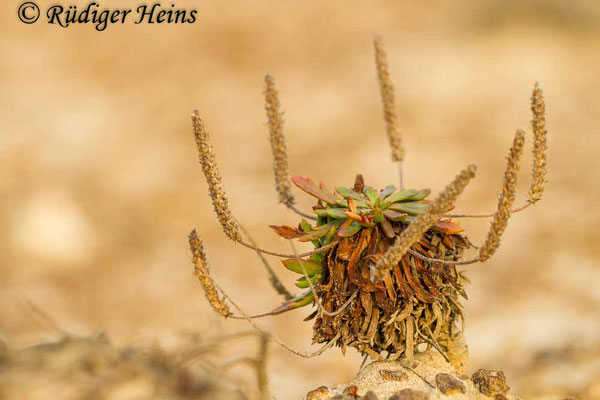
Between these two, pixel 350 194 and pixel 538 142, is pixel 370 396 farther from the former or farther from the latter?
pixel 538 142

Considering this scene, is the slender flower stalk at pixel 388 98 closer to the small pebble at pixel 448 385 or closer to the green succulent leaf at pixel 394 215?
the green succulent leaf at pixel 394 215

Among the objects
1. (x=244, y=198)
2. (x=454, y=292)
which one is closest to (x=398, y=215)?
(x=454, y=292)

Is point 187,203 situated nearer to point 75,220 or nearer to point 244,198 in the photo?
point 244,198

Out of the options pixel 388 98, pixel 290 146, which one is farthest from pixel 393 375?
pixel 290 146

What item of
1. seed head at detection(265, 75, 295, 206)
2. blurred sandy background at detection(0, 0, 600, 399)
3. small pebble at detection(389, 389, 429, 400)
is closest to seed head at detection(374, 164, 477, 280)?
small pebble at detection(389, 389, 429, 400)

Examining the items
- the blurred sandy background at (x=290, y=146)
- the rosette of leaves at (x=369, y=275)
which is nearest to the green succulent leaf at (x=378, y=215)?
the rosette of leaves at (x=369, y=275)

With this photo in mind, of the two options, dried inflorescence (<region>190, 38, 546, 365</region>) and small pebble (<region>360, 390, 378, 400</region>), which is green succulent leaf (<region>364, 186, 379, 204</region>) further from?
small pebble (<region>360, 390, 378, 400</region>)
